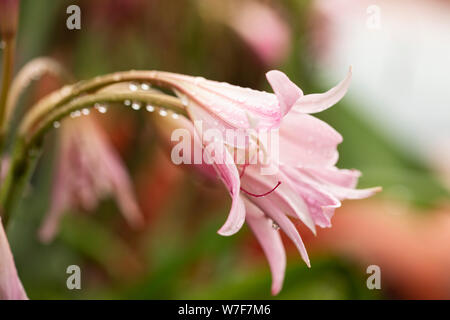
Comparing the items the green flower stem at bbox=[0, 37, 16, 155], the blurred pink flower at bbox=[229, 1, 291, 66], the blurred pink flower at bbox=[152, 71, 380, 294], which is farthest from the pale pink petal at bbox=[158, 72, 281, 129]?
the blurred pink flower at bbox=[229, 1, 291, 66]

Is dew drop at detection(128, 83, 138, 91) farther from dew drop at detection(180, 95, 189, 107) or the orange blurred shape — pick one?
the orange blurred shape

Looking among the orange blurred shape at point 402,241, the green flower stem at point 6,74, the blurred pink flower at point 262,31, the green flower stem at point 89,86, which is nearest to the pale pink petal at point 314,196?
the green flower stem at point 89,86

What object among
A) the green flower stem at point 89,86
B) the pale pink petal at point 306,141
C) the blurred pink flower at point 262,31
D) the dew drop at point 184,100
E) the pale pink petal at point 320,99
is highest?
the blurred pink flower at point 262,31

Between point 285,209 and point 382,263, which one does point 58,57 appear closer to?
point 382,263

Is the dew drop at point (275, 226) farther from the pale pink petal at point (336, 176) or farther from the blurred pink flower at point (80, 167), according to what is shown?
the blurred pink flower at point (80, 167)

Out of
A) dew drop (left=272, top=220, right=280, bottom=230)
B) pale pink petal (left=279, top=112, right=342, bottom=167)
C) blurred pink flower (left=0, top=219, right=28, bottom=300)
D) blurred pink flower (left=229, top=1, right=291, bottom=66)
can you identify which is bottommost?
blurred pink flower (left=0, top=219, right=28, bottom=300)

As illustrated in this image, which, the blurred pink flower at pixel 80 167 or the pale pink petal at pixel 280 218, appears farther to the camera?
the blurred pink flower at pixel 80 167

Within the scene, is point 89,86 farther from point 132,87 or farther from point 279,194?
point 279,194
